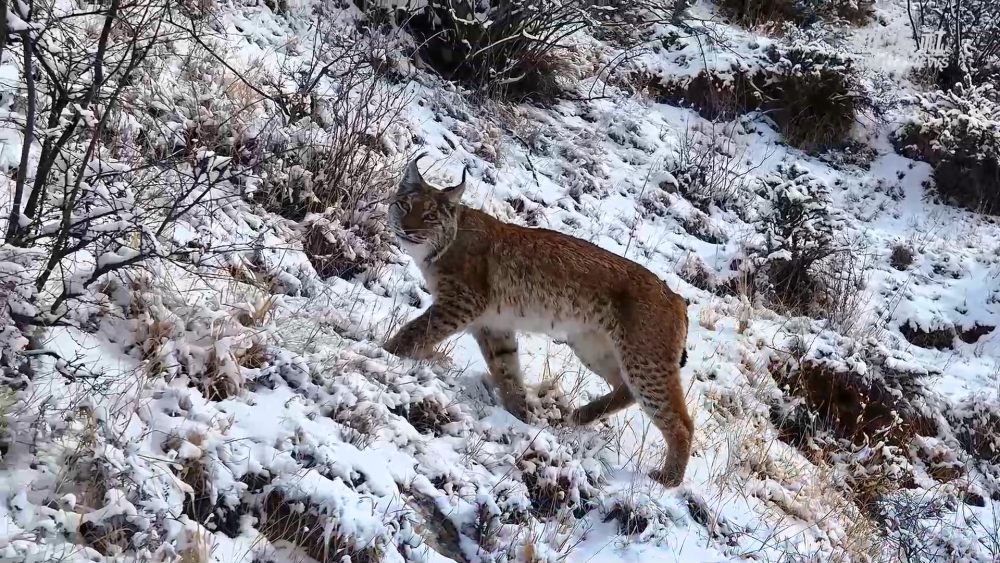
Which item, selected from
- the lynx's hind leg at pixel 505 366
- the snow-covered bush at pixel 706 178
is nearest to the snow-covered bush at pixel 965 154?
the snow-covered bush at pixel 706 178

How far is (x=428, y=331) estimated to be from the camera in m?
5.02

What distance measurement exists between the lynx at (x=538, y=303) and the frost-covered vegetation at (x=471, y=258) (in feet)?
0.70

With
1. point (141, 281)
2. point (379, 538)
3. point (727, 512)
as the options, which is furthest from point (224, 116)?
point (727, 512)

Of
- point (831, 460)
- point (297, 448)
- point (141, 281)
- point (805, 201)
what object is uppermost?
point (141, 281)

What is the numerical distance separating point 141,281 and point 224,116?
258cm

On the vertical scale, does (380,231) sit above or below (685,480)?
above

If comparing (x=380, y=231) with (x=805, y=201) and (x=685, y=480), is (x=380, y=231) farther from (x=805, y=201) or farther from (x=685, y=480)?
(x=805, y=201)

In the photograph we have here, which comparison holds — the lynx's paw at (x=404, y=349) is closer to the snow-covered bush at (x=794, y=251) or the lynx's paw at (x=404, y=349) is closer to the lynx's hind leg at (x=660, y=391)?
the lynx's hind leg at (x=660, y=391)

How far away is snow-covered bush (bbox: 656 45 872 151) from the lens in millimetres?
11523

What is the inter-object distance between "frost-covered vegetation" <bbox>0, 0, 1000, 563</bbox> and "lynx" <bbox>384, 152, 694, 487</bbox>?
212mm

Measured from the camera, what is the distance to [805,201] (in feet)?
29.6

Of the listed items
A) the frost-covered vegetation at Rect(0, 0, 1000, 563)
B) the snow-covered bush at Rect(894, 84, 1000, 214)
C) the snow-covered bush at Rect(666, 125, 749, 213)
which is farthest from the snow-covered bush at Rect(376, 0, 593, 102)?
the snow-covered bush at Rect(894, 84, 1000, 214)

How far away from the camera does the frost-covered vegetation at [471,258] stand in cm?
332

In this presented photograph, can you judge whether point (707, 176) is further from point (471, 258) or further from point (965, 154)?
point (471, 258)
